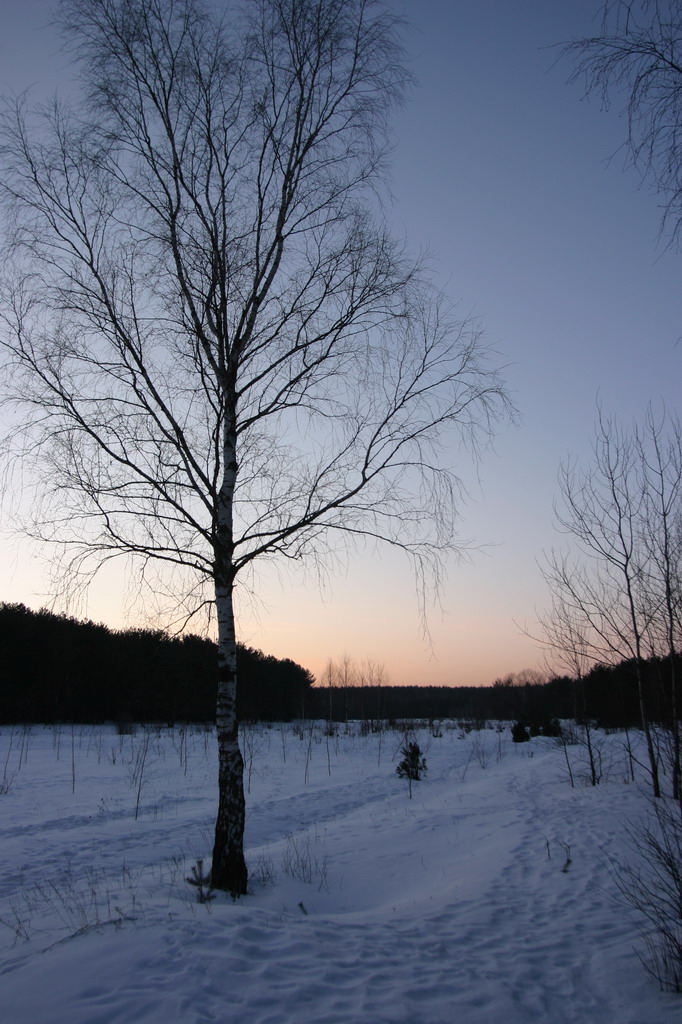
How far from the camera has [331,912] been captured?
595cm

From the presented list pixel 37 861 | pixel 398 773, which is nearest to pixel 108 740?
pixel 398 773

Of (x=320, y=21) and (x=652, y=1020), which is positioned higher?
(x=320, y=21)

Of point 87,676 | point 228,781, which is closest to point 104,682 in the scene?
point 87,676

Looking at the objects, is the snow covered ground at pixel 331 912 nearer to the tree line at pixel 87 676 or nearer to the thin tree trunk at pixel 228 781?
the thin tree trunk at pixel 228 781

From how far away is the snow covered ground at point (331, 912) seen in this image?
3633mm

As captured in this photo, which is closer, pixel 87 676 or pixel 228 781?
pixel 228 781

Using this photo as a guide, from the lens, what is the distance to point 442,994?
12.9ft

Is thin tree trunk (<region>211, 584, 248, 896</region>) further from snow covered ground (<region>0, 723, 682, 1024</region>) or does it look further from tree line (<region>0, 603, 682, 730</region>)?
tree line (<region>0, 603, 682, 730</region>)

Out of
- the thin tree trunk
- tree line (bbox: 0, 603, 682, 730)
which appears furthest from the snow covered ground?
tree line (bbox: 0, 603, 682, 730)

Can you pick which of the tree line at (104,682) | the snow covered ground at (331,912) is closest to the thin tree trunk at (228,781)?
the snow covered ground at (331,912)

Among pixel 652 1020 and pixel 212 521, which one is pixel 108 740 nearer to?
pixel 212 521

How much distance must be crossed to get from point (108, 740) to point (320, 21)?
25506mm

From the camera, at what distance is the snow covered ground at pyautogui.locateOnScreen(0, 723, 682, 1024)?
3.63 metres

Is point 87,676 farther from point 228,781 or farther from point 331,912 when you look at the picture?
point 331,912
